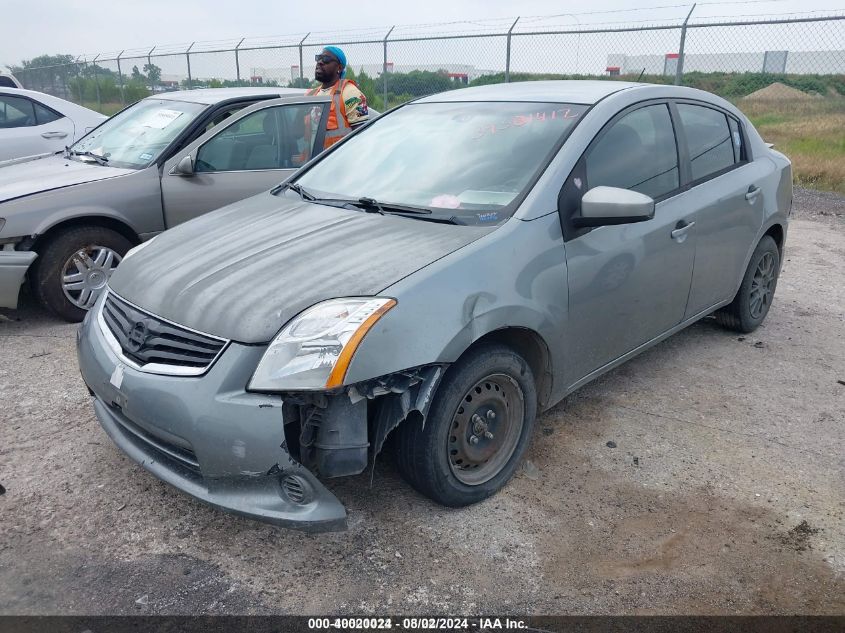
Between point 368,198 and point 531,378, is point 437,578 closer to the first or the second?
point 531,378

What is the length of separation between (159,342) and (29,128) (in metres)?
7.20

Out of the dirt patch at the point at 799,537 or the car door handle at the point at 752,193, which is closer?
the dirt patch at the point at 799,537

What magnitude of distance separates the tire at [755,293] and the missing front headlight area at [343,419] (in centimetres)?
299

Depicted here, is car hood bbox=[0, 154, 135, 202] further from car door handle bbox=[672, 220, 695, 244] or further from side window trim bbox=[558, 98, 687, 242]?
car door handle bbox=[672, 220, 695, 244]

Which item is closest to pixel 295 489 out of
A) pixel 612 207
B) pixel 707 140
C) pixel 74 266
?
pixel 612 207

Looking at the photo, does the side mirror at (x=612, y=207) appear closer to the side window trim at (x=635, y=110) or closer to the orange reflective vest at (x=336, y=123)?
the side window trim at (x=635, y=110)

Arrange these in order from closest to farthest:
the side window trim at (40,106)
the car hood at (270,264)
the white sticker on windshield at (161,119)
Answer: the car hood at (270,264) → the white sticker on windshield at (161,119) → the side window trim at (40,106)

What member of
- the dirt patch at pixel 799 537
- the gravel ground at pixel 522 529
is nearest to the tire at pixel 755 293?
the gravel ground at pixel 522 529

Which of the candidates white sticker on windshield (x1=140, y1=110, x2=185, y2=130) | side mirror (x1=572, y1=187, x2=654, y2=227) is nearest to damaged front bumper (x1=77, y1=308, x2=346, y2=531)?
side mirror (x1=572, y1=187, x2=654, y2=227)

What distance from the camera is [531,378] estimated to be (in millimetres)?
3162

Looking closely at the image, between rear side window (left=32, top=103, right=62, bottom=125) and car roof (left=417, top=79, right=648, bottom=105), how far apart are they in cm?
630

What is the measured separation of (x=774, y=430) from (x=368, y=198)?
2361mm

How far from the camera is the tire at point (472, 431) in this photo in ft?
9.13

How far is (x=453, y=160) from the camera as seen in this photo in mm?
3539
